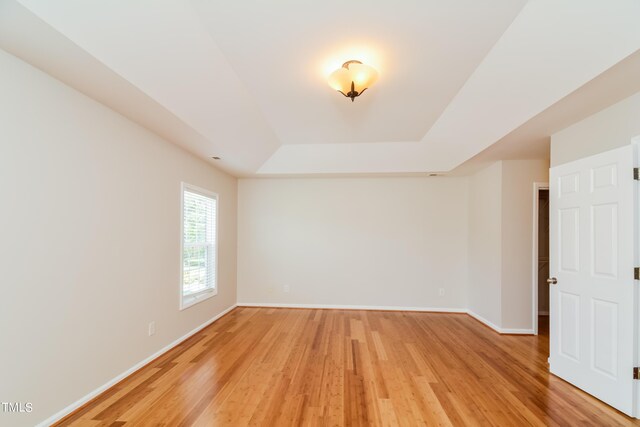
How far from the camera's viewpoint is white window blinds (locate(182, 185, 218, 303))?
12.3ft

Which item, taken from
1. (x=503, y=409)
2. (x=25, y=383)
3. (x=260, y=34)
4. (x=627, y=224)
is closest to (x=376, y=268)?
(x=503, y=409)

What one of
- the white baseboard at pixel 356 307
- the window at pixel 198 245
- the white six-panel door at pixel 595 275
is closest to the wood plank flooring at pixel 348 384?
the white six-panel door at pixel 595 275

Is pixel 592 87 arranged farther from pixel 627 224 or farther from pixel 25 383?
pixel 25 383

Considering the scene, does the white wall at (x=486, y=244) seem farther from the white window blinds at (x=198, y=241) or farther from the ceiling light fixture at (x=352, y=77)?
the white window blinds at (x=198, y=241)

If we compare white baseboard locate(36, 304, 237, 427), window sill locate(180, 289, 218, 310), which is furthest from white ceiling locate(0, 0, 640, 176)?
white baseboard locate(36, 304, 237, 427)

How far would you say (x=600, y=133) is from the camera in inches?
96.9

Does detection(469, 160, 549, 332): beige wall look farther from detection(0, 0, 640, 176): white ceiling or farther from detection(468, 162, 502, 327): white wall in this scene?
detection(0, 0, 640, 176): white ceiling

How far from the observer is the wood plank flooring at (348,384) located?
213 cm

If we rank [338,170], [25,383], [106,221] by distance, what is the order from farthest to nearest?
[338,170] < [106,221] < [25,383]

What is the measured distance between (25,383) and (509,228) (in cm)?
525

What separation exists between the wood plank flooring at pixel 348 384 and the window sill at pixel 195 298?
17.8 inches

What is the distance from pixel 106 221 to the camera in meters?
2.44

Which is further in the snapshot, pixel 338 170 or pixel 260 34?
pixel 338 170

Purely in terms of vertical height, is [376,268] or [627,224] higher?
[627,224]
